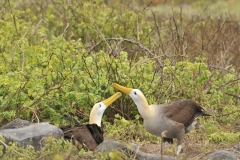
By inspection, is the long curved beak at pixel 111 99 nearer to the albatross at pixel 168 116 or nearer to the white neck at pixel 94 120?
the white neck at pixel 94 120

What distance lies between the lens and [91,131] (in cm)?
722

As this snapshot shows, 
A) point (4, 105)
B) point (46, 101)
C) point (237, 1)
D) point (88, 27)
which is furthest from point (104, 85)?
point (237, 1)

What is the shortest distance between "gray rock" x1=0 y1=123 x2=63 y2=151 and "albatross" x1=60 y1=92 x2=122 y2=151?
10.1 inches

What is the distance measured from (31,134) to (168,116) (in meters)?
1.34

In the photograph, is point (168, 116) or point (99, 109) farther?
point (99, 109)

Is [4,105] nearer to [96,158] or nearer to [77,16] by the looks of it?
[96,158]

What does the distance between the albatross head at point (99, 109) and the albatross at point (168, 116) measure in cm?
68

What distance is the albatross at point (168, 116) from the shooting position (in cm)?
672

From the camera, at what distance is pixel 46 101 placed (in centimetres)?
792

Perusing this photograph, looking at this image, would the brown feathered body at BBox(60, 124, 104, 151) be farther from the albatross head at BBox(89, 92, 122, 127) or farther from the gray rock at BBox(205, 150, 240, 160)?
the gray rock at BBox(205, 150, 240, 160)

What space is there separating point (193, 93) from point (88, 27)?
293 centimetres

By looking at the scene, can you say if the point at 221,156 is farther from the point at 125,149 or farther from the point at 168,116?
the point at 125,149

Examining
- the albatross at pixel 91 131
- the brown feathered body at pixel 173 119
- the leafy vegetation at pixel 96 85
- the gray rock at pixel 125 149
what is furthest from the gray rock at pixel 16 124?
the brown feathered body at pixel 173 119

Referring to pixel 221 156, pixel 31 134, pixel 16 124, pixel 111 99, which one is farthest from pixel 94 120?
pixel 221 156
